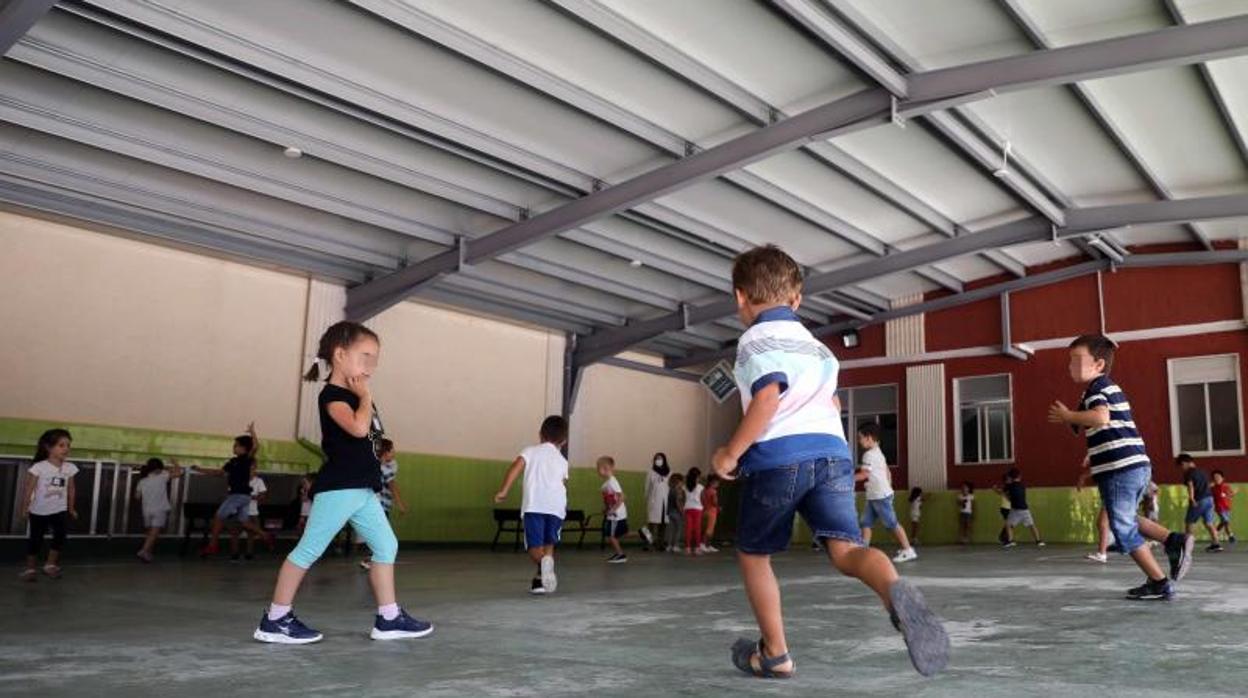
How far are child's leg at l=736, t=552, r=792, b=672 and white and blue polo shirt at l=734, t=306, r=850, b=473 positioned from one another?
33cm

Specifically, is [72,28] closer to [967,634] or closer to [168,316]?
[168,316]

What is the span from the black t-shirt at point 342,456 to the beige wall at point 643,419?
17.7 metres

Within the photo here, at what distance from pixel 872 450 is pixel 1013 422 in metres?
11.7

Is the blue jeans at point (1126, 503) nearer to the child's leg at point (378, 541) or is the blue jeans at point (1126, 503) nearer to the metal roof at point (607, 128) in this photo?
the child's leg at point (378, 541)

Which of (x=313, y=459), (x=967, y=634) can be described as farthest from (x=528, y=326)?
(x=967, y=634)

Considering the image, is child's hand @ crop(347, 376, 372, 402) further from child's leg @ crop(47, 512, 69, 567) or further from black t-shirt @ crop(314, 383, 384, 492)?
child's leg @ crop(47, 512, 69, 567)

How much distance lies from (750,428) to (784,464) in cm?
21

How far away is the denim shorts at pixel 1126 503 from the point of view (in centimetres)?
586

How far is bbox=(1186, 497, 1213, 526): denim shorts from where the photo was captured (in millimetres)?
14398

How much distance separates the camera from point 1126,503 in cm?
590

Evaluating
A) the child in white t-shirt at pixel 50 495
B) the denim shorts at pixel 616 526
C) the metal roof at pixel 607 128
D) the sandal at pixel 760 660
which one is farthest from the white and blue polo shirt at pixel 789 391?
the denim shorts at pixel 616 526

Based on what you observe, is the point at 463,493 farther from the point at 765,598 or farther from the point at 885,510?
the point at 765,598

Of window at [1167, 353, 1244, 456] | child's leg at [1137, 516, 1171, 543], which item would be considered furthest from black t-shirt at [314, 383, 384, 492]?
window at [1167, 353, 1244, 456]

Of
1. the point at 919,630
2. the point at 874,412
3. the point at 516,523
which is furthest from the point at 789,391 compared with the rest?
the point at 874,412
